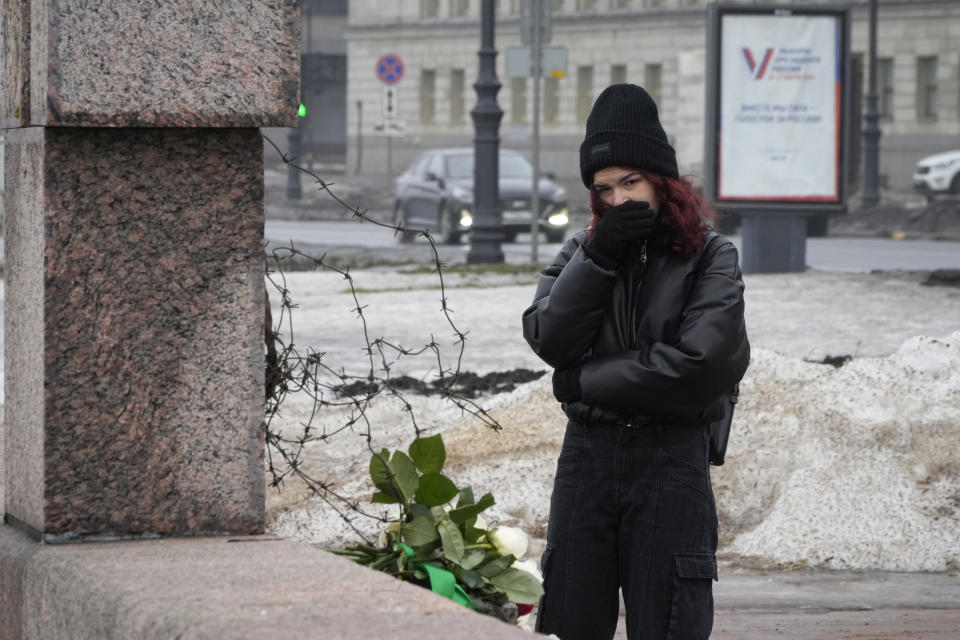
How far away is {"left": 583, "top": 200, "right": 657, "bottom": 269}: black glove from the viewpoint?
355 cm

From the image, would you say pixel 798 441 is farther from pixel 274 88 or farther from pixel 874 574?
pixel 274 88

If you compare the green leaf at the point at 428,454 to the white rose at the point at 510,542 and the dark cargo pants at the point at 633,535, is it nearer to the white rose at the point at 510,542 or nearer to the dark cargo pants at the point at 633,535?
the white rose at the point at 510,542

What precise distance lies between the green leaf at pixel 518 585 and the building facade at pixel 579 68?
156 feet

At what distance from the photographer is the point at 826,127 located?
17.3m

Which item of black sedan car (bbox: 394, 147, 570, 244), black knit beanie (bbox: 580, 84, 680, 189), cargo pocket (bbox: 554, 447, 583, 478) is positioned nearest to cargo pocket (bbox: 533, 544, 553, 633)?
cargo pocket (bbox: 554, 447, 583, 478)

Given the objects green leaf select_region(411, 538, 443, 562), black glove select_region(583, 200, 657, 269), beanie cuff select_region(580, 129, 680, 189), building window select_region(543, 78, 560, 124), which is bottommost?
green leaf select_region(411, 538, 443, 562)

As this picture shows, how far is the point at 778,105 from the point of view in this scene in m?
17.4

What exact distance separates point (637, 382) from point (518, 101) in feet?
204

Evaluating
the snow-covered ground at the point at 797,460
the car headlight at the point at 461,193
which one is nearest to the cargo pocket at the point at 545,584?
the snow-covered ground at the point at 797,460

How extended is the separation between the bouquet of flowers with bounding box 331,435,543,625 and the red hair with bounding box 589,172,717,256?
643mm

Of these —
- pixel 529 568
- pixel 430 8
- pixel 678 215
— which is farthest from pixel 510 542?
pixel 430 8

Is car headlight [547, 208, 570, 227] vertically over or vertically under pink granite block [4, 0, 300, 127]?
under

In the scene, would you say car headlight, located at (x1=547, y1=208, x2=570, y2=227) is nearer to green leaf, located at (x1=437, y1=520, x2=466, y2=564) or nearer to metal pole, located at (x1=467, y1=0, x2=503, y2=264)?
metal pole, located at (x1=467, y1=0, x2=503, y2=264)

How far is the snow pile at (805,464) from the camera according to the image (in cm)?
656
